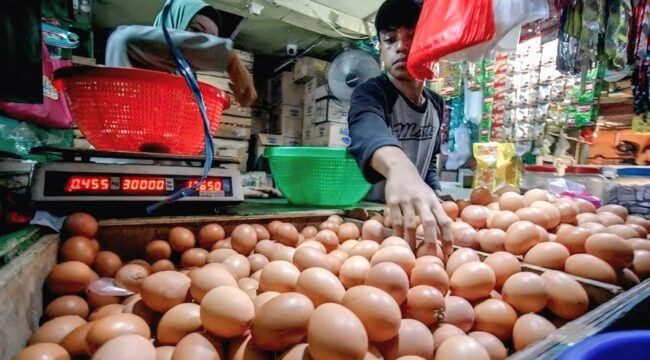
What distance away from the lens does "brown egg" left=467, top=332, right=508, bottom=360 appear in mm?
655

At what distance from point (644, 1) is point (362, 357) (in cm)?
358

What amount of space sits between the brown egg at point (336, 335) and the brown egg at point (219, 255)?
20.3 inches

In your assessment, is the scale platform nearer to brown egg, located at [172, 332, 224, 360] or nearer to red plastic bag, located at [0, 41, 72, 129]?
brown egg, located at [172, 332, 224, 360]

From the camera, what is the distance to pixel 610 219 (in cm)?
120

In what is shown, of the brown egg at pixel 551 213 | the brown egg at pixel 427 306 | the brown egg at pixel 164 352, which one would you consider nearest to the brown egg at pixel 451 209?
the brown egg at pixel 551 213

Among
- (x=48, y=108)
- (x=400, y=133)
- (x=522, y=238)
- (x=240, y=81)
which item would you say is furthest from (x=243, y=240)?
(x=48, y=108)

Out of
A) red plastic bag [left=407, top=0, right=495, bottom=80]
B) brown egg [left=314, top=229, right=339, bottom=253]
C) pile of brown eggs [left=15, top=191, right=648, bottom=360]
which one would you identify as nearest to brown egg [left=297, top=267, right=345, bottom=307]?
pile of brown eggs [left=15, top=191, right=648, bottom=360]

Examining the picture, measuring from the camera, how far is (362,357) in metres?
0.55

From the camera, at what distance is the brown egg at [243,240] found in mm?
1119

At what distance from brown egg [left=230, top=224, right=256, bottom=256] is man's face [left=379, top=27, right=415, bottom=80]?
1.23m

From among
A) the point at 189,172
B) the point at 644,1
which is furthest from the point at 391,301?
the point at 644,1

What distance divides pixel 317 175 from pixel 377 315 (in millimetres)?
1063

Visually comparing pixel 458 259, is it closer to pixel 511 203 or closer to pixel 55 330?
pixel 511 203

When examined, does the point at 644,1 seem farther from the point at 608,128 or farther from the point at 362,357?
the point at 608,128
